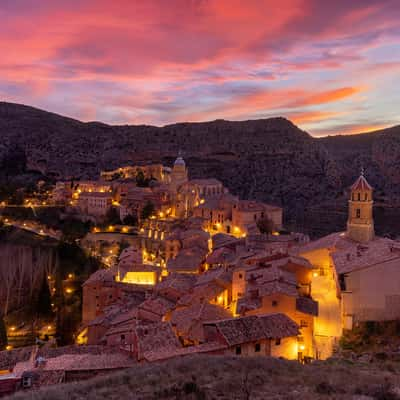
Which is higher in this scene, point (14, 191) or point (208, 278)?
point (14, 191)

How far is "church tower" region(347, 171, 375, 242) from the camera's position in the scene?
79.3ft

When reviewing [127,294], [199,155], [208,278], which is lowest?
[127,294]

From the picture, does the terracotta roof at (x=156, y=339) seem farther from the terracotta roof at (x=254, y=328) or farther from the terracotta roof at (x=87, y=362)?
the terracotta roof at (x=254, y=328)

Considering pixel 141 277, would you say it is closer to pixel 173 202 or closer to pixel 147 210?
pixel 147 210

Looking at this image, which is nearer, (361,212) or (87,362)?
(87,362)

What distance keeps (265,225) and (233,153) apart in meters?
51.2

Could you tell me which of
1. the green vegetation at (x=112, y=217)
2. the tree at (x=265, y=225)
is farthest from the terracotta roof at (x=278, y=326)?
the green vegetation at (x=112, y=217)

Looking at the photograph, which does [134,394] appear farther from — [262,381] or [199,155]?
[199,155]

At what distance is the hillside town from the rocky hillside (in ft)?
133

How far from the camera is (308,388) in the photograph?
30.7 ft

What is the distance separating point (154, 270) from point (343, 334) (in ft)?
52.4

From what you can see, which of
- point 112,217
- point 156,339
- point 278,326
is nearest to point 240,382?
point 278,326

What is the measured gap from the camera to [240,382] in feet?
32.0

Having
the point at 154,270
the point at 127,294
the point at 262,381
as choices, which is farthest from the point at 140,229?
the point at 262,381
